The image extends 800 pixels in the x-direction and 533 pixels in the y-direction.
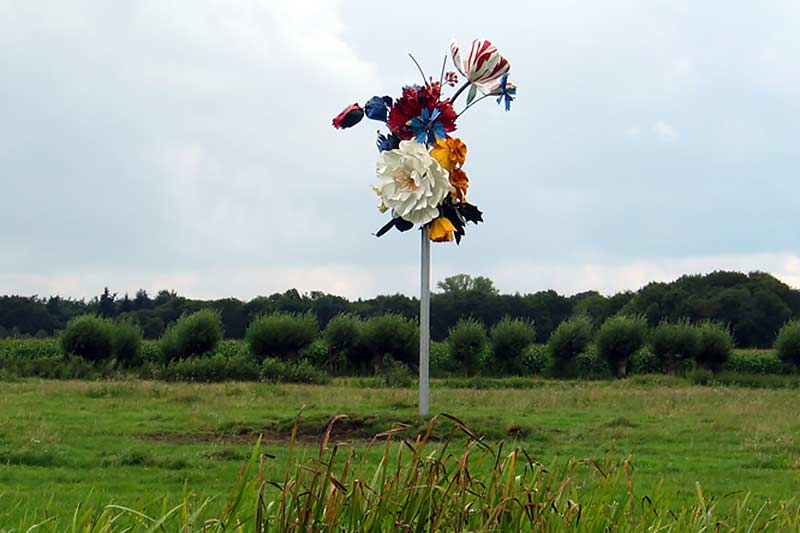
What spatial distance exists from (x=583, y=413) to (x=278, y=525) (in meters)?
13.2

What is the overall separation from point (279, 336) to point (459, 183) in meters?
20.3

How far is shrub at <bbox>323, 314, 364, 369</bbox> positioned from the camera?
33656mm

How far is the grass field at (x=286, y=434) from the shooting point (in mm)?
7805

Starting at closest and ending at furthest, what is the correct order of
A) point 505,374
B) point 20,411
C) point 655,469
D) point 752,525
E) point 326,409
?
point 752,525, point 655,469, point 20,411, point 326,409, point 505,374

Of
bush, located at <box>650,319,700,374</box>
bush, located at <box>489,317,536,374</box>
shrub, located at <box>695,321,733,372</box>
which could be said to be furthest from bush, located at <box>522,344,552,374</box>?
shrub, located at <box>695,321,733,372</box>

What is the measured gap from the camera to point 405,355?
33.1 metres

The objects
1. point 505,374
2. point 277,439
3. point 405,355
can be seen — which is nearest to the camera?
point 277,439

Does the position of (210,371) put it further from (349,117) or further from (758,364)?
(758,364)

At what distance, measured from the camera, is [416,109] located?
40.4ft

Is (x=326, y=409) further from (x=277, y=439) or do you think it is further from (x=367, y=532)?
(x=367, y=532)

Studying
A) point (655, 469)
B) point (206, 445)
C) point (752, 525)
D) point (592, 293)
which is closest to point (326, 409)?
point (206, 445)

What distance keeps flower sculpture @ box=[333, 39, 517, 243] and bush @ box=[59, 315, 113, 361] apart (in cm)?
2037

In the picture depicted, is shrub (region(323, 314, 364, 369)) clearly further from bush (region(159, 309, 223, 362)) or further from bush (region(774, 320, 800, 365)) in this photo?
bush (region(774, 320, 800, 365))

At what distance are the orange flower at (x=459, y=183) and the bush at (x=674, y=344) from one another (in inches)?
983
